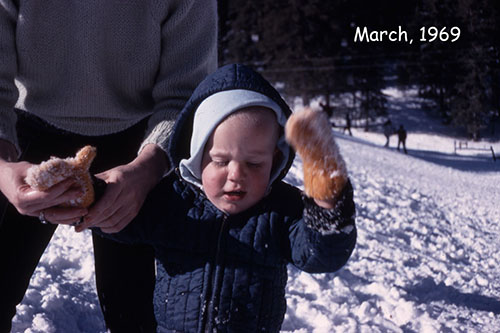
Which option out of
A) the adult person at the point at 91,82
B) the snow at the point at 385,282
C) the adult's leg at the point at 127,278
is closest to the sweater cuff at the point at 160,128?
the adult person at the point at 91,82

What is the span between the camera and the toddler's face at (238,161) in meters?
1.58

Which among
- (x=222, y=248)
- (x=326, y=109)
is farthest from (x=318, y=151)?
(x=326, y=109)

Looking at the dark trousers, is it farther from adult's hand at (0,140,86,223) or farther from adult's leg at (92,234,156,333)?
adult's hand at (0,140,86,223)

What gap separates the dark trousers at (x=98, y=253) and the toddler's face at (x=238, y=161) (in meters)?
0.45

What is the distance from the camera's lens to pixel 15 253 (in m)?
1.78

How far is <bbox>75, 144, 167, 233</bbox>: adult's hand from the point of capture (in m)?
1.45

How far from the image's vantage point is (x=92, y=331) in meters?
3.10

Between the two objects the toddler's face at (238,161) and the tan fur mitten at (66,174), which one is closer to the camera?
the tan fur mitten at (66,174)

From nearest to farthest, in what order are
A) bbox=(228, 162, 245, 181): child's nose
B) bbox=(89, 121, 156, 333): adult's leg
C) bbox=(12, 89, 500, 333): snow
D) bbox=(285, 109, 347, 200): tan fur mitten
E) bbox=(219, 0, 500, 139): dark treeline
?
bbox=(285, 109, 347, 200): tan fur mitten → bbox=(228, 162, 245, 181): child's nose → bbox=(89, 121, 156, 333): adult's leg → bbox=(12, 89, 500, 333): snow → bbox=(219, 0, 500, 139): dark treeline

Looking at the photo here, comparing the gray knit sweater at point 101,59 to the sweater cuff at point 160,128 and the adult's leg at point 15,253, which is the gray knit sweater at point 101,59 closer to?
the sweater cuff at point 160,128

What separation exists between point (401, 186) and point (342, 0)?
28543 millimetres

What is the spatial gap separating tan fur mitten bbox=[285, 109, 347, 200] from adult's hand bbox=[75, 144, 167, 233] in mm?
490

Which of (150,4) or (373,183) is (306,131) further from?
(373,183)

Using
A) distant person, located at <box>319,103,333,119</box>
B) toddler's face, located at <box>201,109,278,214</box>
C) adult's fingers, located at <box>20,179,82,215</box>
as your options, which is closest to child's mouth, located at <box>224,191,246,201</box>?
toddler's face, located at <box>201,109,278,214</box>
